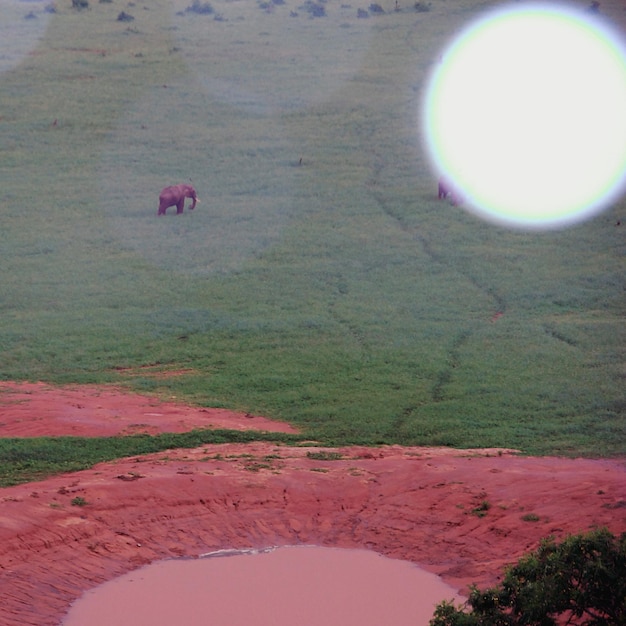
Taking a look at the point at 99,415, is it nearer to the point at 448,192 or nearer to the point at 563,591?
the point at 563,591

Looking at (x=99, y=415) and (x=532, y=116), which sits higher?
(x=532, y=116)

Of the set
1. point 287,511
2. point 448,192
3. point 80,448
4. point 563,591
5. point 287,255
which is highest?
point 448,192

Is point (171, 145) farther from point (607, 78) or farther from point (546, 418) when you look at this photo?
point (546, 418)

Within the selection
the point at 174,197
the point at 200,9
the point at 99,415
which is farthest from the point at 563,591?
the point at 200,9

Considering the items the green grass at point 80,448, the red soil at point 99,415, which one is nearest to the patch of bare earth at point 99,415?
the red soil at point 99,415

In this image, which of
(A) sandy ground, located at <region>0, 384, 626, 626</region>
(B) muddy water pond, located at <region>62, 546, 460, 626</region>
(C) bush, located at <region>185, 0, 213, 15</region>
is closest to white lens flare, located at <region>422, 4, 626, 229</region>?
(C) bush, located at <region>185, 0, 213, 15</region>

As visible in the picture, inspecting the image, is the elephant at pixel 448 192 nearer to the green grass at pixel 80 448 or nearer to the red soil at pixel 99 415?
the red soil at pixel 99 415

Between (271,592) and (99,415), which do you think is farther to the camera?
(99,415)
